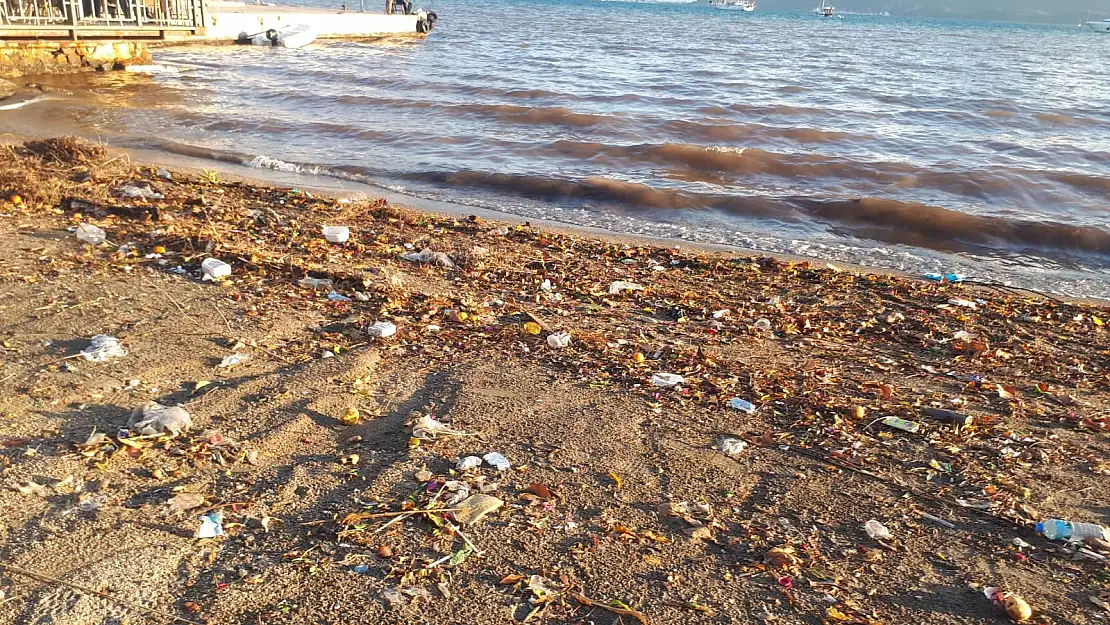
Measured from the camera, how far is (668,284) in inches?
235

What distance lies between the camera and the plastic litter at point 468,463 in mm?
3039

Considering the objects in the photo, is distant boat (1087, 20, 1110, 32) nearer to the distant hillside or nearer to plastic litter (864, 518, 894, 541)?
the distant hillside

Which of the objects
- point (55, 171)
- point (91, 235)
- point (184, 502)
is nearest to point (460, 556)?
point (184, 502)

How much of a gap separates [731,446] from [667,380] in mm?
694

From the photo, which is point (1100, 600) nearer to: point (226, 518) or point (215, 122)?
point (226, 518)

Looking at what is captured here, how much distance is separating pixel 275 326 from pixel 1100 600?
12.9ft

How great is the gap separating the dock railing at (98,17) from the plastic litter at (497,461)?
17394mm

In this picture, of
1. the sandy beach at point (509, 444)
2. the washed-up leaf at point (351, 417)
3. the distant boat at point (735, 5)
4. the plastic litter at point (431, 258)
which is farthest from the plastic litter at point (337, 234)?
the distant boat at point (735, 5)

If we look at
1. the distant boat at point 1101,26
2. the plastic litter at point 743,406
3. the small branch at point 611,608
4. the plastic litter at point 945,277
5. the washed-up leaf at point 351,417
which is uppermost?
the distant boat at point 1101,26

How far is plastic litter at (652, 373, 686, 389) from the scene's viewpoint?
12.9 ft

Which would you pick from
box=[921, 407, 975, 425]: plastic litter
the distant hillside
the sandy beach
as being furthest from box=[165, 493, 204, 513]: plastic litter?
the distant hillside

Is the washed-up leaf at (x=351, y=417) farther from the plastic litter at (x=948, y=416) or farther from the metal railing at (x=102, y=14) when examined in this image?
the metal railing at (x=102, y=14)

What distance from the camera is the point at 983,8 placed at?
450 ft

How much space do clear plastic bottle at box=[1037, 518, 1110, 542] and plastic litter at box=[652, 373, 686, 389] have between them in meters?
1.69
